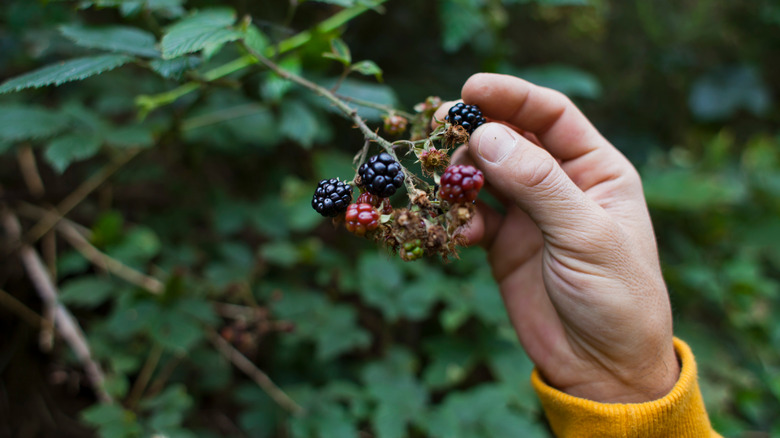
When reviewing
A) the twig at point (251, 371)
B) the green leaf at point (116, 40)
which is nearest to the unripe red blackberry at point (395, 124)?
the green leaf at point (116, 40)

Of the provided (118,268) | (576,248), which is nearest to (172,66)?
(576,248)

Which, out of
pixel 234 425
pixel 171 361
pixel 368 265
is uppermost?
pixel 368 265

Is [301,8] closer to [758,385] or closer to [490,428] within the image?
[490,428]

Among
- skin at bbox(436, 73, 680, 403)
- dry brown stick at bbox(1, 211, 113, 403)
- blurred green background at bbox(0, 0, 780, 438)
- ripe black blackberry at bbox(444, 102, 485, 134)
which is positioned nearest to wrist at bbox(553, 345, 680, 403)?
skin at bbox(436, 73, 680, 403)

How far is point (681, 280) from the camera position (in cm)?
289

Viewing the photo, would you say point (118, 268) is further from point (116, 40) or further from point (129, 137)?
point (116, 40)

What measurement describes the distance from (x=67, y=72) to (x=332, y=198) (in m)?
0.67

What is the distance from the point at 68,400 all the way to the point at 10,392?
0.25 m

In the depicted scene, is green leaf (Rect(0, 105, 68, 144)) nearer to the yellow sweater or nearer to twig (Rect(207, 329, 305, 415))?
twig (Rect(207, 329, 305, 415))

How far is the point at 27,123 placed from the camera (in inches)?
55.7

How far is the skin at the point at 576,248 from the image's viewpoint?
1000 mm

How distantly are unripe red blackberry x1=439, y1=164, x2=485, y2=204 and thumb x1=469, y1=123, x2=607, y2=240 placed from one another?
133 mm

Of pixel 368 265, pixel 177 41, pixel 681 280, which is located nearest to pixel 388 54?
pixel 368 265

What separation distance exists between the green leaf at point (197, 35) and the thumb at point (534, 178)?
0.63 m
